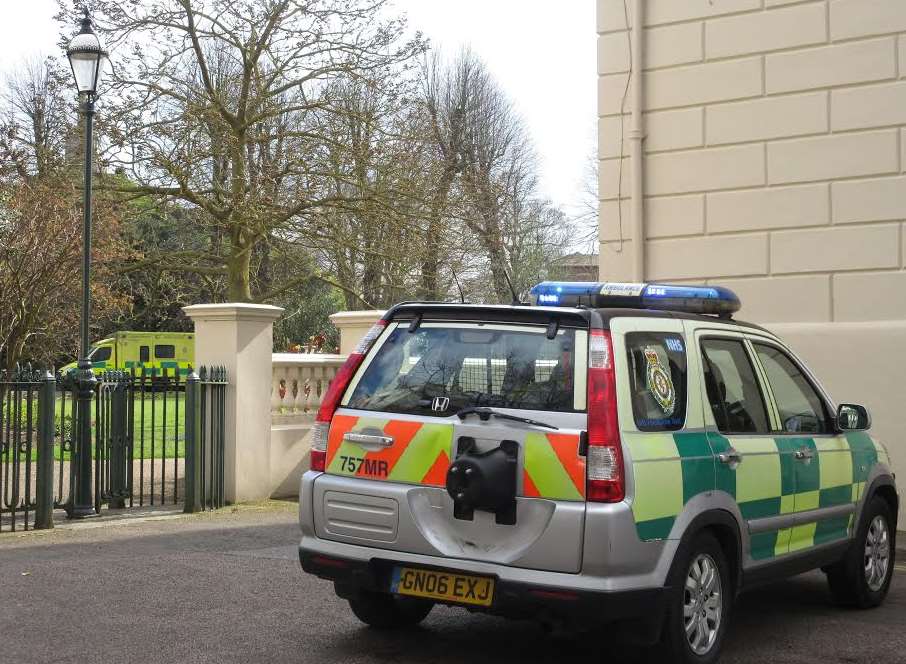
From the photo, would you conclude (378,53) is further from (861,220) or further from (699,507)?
(699,507)

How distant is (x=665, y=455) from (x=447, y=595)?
1.15 metres

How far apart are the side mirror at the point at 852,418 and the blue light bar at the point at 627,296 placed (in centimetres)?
128

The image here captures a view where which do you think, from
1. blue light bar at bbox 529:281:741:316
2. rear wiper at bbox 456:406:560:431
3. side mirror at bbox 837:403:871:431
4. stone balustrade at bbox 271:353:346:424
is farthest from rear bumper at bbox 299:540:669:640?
stone balustrade at bbox 271:353:346:424

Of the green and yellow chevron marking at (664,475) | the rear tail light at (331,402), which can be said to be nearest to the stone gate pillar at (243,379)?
the rear tail light at (331,402)

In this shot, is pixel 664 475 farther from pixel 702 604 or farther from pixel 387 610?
pixel 387 610

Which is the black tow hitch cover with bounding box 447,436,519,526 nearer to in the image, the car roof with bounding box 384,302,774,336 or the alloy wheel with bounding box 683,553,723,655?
the car roof with bounding box 384,302,774,336

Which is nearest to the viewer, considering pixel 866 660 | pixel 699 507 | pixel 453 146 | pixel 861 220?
pixel 699 507

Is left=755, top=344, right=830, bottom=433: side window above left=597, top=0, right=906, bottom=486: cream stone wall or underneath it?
underneath

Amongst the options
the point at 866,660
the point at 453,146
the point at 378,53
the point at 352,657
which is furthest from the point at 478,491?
the point at 453,146

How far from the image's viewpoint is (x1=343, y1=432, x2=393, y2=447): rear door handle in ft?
18.1

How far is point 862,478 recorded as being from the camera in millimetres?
7266

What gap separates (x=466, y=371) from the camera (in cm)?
554

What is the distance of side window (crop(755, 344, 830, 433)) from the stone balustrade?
6.75 m

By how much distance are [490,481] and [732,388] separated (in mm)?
1664
